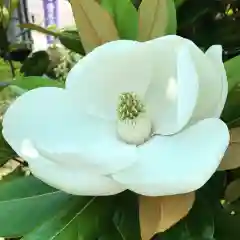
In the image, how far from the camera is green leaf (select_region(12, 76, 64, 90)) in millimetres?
479

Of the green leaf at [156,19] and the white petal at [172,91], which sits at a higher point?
the green leaf at [156,19]

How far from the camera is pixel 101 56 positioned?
410 millimetres

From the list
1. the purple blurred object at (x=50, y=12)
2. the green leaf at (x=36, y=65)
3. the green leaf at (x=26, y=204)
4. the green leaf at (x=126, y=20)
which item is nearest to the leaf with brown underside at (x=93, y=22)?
the green leaf at (x=126, y=20)

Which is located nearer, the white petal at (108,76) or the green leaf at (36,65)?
the white petal at (108,76)

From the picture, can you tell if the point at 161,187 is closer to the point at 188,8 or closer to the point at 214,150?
the point at 214,150

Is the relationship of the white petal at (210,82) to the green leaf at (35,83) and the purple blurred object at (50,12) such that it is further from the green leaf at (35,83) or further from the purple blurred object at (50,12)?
the purple blurred object at (50,12)

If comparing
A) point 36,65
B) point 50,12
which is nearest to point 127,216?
point 36,65

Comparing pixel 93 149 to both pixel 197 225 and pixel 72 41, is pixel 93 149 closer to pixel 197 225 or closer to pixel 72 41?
pixel 197 225

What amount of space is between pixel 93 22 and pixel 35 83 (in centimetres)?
7

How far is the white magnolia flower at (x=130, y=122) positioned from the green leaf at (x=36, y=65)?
0.42 meters

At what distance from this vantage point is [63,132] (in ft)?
1.39

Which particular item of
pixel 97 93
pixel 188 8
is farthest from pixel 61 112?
pixel 188 8

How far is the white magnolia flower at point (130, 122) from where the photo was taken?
369 millimetres

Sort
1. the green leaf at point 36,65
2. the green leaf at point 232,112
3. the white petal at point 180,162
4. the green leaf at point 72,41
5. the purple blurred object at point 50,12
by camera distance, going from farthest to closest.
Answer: the purple blurred object at point 50,12
the green leaf at point 36,65
the green leaf at point 72,41
the green leaf at point 232,112
the white petal at point 180,162
